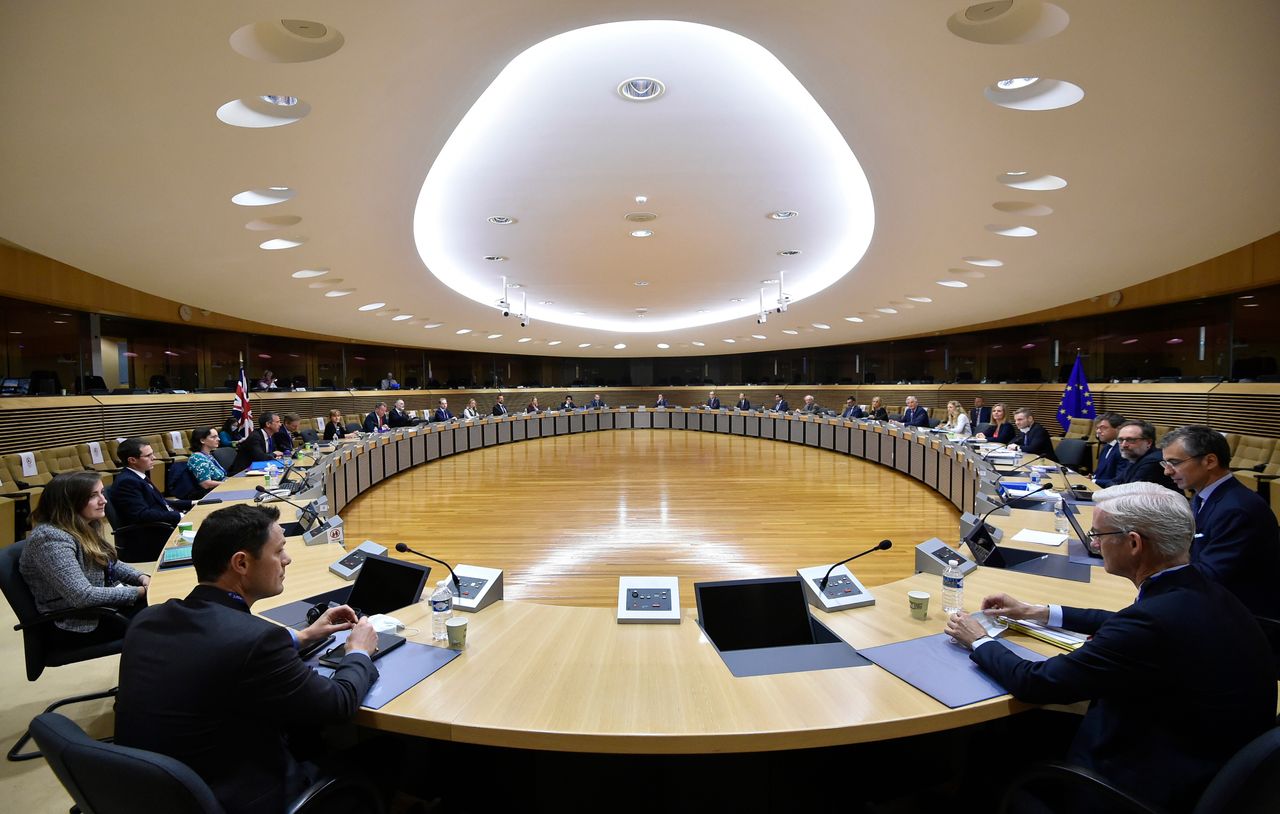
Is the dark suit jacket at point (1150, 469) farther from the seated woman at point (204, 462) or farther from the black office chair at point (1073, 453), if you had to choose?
the seated woman at point (204, 462)

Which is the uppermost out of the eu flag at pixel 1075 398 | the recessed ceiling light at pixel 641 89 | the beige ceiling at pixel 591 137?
the recessed ceiling light at pixel 641 89

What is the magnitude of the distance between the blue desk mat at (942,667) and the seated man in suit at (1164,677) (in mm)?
101

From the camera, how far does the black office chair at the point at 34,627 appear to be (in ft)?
7.54

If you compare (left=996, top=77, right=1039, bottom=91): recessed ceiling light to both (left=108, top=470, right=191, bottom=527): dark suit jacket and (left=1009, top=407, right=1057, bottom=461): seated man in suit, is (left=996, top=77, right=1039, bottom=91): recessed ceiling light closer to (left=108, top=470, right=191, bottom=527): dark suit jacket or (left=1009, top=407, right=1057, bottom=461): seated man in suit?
(left=1009, top=407, right=1057, bottom=461): seated man in suit

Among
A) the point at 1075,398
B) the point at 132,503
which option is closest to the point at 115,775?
the point at 132,503

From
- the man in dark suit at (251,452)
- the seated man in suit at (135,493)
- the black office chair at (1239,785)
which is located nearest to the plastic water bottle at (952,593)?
the black office chair at (1239,785)

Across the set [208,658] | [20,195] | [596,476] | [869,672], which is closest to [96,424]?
[20,195]

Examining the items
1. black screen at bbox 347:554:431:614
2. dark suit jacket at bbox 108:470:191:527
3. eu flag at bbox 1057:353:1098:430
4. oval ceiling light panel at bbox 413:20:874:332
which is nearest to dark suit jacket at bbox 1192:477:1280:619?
oval ceiling light panel at bbox 413:20:874:332

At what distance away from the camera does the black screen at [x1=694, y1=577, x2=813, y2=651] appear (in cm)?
216

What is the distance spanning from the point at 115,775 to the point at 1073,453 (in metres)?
8.10

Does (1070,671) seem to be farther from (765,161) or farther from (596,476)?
(596,476)

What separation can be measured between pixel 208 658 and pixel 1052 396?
12.6 meters

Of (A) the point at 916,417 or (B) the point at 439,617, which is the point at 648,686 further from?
(A) the point at 916,417

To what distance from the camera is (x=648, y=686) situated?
1.67 m
